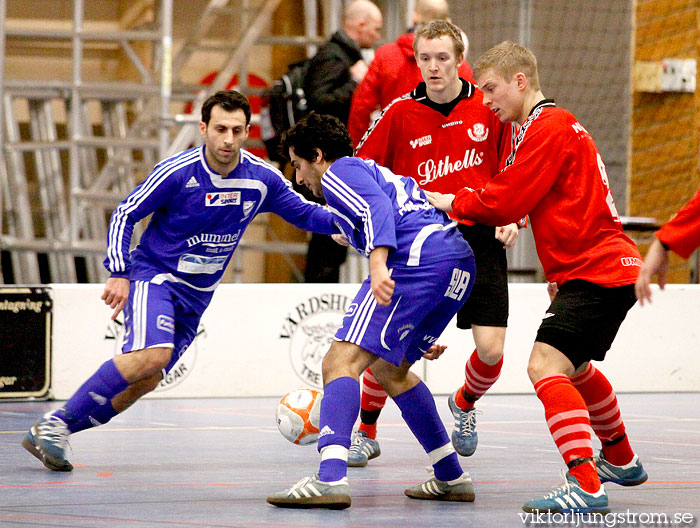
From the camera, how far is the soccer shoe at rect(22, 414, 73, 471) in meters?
4.73

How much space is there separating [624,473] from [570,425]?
2.08ft

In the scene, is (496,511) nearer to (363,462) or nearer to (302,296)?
(363,462)

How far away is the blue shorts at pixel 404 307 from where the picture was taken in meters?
4.06

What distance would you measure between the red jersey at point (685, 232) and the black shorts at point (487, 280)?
5.98 ft

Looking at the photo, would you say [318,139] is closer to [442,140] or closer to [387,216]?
[387,216]

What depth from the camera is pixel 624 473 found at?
443 cm

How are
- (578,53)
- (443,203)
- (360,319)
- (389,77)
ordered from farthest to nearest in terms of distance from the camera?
(578,53)
(389,77)
(443,203)
(360,319)

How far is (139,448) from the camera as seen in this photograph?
5484 mm

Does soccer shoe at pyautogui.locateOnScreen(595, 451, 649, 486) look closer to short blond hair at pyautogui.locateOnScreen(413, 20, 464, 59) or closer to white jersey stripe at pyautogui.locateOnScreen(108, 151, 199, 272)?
short blond hair at pyautogui.locateOnScreen(413, 20, 464, 59)

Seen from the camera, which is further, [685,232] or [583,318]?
[583,318]

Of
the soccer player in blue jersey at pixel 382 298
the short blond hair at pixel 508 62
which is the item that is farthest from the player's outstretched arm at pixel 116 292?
the short blond hair at pixel 508 62

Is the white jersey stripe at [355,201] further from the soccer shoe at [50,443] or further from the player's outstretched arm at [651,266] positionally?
the soccer shoe at [50,443]

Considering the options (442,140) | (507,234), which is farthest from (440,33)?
(507,234)

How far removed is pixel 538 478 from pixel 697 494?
672 mm
